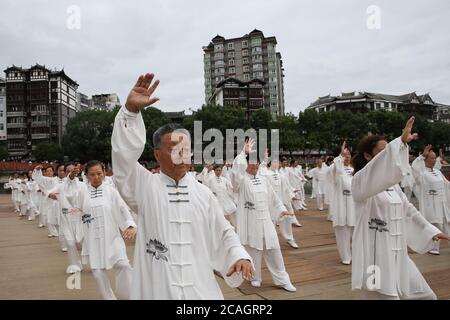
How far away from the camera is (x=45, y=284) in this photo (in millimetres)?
5652

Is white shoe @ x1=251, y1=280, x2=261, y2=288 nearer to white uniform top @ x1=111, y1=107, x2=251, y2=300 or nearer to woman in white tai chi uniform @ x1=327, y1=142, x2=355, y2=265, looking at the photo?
woman in white tai chi uniform @ x1=327, y1=142, x2=355, y2=265

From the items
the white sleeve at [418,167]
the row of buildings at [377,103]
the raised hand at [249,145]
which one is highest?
the row of buildings at [377,103]

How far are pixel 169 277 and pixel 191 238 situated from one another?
281mm

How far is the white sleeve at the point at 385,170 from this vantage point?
2.86 metres

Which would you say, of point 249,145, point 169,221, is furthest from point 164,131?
point 249,145

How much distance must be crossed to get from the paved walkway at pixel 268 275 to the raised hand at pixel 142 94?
3386 mm

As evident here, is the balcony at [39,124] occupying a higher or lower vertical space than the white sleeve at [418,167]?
higher

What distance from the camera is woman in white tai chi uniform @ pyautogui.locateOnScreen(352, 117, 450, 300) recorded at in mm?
3195

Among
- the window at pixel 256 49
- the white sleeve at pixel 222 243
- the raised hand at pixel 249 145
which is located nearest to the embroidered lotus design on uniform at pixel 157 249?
the white sleeve at pixel 222 243

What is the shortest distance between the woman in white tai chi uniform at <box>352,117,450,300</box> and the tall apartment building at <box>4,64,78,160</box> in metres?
57.5

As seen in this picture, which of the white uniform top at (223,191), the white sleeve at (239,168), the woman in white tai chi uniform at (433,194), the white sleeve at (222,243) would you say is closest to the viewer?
the white sleeve at (222,243)

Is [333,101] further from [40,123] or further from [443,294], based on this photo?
[443,294]

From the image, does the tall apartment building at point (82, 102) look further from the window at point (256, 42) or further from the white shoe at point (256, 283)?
the white shoe at point (256, 283)

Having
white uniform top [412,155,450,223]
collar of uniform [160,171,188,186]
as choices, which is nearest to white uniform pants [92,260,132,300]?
collar of uniform [160,171,188,186]
